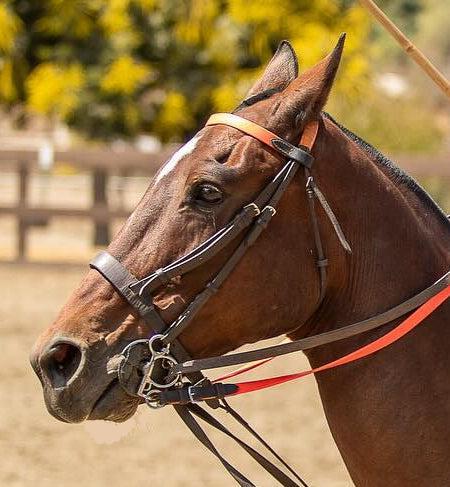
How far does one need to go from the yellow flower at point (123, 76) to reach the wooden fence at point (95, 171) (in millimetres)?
3042

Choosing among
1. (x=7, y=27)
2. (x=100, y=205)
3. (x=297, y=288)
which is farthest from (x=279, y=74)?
(x=7, y=27)

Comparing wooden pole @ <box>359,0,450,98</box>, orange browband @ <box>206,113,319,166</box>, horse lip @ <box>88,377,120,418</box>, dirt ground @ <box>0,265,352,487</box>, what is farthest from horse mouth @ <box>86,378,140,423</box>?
dirt ground @ <box>0,265,352,487</box>

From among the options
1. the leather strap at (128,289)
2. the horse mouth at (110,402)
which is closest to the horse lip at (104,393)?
the horse mouth at (110,402)

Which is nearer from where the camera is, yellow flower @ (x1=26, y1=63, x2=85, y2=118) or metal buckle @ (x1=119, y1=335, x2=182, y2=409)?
metal buckle @ (x1=119, y1=335, x2=182, y2=409)

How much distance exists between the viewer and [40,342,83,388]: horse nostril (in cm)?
284

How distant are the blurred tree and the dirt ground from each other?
10.5m

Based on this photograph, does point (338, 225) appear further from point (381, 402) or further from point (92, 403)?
point (92, 403)

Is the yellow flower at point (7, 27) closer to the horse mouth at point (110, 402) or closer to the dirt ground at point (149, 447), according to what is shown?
the dirt ground at point (149, 447)

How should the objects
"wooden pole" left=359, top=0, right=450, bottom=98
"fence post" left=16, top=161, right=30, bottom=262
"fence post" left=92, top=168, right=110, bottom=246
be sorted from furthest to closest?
"fence post" left=92, top=168, right=110, bottom=246 → "fence post" left=16, top=161, right=30, bottom=262 → "wooden pole" left=359, top=0, right=450, bottom=98

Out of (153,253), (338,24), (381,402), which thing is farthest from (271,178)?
(338,24)

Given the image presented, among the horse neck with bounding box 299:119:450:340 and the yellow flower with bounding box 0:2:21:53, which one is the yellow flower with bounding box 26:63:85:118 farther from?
the horse neck with bounding box 299:119:450:340

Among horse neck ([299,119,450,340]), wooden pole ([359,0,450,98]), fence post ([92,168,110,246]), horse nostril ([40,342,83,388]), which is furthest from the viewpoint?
fence post ([92,168,110,246])

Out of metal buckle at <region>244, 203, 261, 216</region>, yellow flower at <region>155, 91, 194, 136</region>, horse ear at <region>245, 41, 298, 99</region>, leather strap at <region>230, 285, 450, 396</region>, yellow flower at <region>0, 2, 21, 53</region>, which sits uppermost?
yellow flower at <region>0, 2, 21, 53</region>

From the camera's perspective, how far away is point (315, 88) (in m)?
2.99
